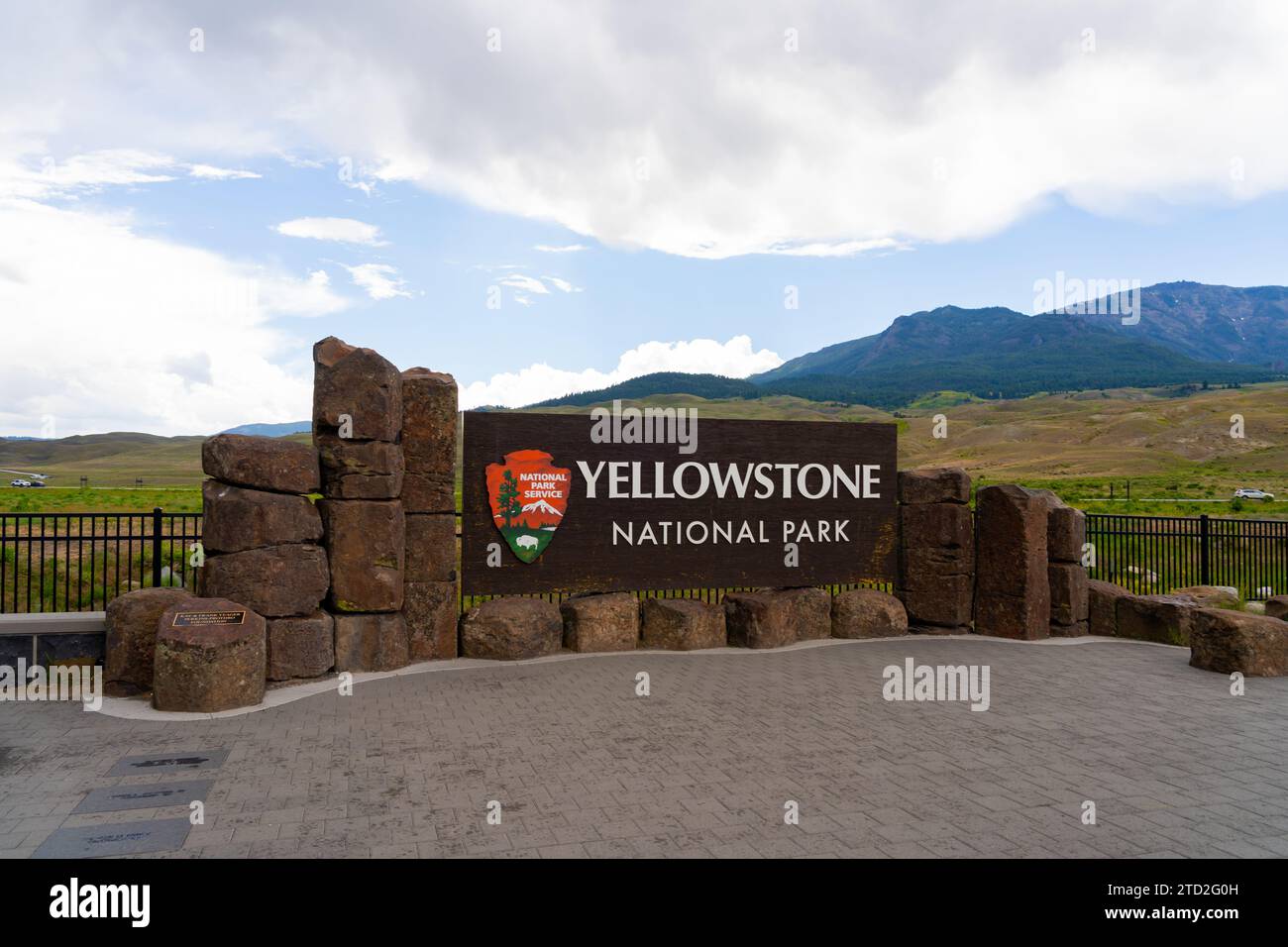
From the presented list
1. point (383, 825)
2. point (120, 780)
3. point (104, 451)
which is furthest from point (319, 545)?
point (104, 451)

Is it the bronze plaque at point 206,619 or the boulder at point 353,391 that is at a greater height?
the boulder at point 353,391

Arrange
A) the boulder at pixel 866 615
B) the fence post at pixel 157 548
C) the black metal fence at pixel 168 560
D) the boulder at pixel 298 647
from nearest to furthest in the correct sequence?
the boulder at pixel 298 647 → the black metal fence at pixel 168 560 → the fence post at pixel 157 548 → the boulder at pixel 866 615

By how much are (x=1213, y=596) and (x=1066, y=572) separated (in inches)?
140

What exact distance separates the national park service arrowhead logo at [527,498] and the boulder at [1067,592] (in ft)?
26.0

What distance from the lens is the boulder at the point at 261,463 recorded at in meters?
9.34

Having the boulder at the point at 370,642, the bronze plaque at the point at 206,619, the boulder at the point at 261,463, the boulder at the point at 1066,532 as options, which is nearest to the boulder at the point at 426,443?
the boulder at the point at 261,463

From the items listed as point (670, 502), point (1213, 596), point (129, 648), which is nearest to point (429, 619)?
point (129, 648)

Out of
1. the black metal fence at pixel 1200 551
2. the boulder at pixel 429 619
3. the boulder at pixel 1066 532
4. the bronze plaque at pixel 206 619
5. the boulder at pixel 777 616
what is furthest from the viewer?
the black metal fence at pixel 1200 551

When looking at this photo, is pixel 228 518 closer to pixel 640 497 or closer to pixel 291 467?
pixel 291 467

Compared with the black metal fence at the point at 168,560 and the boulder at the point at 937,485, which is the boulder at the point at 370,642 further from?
the boulder at the point at 937,485

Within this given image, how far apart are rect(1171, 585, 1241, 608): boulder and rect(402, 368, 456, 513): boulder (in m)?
12.5

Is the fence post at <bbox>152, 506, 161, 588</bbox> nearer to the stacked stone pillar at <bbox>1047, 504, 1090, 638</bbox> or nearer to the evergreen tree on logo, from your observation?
the evergreen tree on logo

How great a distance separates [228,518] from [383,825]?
5128 mm

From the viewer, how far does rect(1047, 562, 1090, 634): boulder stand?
12.8m
